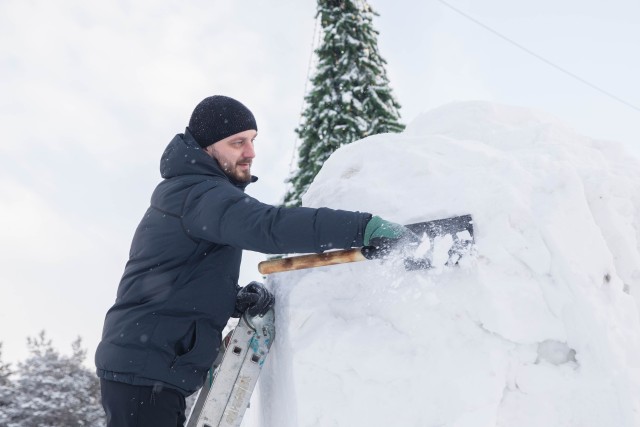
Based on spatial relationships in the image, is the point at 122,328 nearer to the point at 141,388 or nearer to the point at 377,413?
the point at 141,388

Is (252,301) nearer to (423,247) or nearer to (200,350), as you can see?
(200,350)

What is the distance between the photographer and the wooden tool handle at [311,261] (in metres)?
2.25

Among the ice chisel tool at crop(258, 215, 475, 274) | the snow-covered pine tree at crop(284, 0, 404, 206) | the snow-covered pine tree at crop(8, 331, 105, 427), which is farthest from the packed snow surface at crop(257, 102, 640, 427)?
the snow-covered pine tree at crop(8, 331, 105, 427)

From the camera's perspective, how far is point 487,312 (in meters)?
2.10

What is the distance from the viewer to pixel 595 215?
2.43 metres

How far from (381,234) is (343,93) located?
9.74 metres

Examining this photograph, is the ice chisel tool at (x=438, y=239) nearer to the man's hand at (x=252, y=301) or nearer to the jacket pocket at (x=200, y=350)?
the man's hand at (x=252, y=301)

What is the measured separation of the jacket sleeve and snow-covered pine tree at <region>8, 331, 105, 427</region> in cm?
2865

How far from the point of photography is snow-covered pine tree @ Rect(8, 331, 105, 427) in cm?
2588

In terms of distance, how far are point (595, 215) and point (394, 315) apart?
1.06 m

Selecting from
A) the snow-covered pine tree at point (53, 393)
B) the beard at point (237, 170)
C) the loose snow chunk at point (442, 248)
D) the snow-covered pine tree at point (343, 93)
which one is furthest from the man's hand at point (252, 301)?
the snow-covered pine tree at point (53, 393)

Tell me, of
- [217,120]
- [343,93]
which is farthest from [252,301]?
[343,93]

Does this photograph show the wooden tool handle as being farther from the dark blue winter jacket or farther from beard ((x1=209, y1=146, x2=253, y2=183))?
beard ((x1=209, y1=146, x2=253, y2=183))

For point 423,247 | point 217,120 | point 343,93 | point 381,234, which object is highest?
point 217,120
